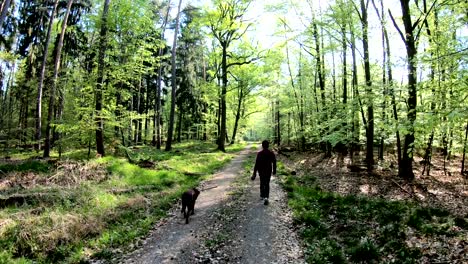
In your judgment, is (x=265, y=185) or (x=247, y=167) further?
(x=247, y=167)

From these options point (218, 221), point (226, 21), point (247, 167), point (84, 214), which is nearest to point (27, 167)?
point (84, 214)

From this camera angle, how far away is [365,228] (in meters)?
7.97

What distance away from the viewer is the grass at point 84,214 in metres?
6.76

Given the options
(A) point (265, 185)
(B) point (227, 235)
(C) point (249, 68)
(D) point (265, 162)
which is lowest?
(B) point (227, 235)

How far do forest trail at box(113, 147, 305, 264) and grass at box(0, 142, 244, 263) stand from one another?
691 mm

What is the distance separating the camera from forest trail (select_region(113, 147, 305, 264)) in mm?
6852

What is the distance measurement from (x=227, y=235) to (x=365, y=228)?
353 centimetres

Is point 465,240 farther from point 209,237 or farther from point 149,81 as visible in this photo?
point 149,81

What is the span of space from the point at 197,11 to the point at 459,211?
2490cm

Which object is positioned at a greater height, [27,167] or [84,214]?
[27,167]

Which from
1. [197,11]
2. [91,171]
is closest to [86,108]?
[91,171]

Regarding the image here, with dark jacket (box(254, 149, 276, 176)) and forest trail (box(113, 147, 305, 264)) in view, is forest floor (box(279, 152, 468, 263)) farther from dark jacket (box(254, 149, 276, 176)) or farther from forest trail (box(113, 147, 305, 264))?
dark jacket (box(254, 149, 276, 176))

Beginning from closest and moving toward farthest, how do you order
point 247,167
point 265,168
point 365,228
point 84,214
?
point 365,228
point 84,214
point 265,168
point 247,167

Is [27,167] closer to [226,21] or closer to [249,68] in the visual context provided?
[226,21]
